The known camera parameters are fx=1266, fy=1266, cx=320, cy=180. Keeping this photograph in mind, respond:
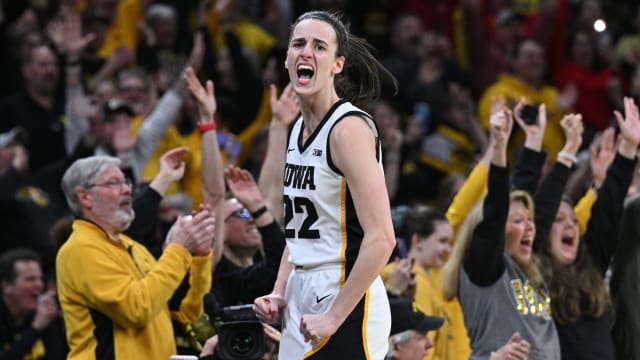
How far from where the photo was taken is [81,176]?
6305 mm

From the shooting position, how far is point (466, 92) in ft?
39.4

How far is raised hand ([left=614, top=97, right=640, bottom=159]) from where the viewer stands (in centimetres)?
729

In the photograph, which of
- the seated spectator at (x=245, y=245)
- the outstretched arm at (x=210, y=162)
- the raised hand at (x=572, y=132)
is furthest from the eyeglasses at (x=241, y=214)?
the raised hand at (x=572, y=132)

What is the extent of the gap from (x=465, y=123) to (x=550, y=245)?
413cm

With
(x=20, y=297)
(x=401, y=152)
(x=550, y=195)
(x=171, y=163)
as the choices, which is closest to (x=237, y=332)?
(x=171, y=163)

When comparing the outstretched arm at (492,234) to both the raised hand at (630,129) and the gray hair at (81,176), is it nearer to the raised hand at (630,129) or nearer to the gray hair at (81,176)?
the raised hand at (630,129)

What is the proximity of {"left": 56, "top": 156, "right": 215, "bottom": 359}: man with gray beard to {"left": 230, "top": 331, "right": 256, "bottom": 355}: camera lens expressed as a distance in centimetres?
51

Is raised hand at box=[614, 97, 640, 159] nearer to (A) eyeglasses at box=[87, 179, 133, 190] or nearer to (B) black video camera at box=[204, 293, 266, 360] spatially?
(B) black video camera at box=[204, 293, 266, 360]

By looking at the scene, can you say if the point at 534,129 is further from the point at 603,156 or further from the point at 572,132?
the point at 603,156

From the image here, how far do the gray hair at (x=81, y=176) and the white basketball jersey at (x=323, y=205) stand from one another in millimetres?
1789

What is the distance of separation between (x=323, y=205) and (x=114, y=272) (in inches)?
64.3

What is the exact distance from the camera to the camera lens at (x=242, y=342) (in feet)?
18.5

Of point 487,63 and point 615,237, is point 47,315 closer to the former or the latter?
point 615,237

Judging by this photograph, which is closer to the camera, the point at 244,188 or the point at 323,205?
the point at 323,205
